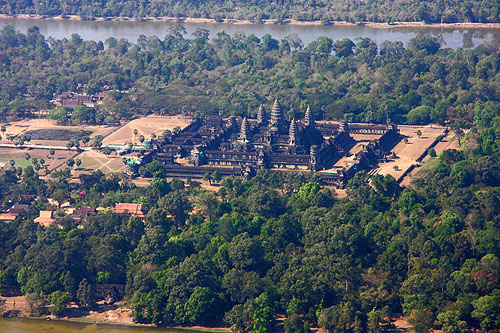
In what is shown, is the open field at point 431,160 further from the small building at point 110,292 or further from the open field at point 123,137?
the small building at point 110,292

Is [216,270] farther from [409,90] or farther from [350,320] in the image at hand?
[409,90]

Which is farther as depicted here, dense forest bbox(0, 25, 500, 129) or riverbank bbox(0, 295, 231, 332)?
dense forest bbox(0, 25, 500, 129)

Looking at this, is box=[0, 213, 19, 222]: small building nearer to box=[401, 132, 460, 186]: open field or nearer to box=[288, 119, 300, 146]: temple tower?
box=[288, 119, 300, 146]: temple tower

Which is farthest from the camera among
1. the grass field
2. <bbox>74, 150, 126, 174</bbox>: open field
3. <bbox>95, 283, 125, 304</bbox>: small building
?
the grass field

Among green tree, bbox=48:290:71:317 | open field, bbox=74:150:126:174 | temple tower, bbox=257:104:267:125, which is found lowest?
green tree, bbox=48:290:71:317

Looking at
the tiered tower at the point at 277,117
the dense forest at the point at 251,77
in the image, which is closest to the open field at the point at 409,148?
the dense forest at the point at 251,77

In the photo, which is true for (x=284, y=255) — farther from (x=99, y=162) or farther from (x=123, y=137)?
(x=123, y=137)

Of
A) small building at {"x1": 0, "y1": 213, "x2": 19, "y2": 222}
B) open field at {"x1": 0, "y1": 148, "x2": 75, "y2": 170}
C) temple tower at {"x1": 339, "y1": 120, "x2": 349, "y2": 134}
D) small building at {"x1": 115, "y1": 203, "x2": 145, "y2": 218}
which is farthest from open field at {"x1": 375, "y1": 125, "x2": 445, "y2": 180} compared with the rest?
small building at {"x1": 0, "y1": 213, "x2": 19, "y2": 222}
